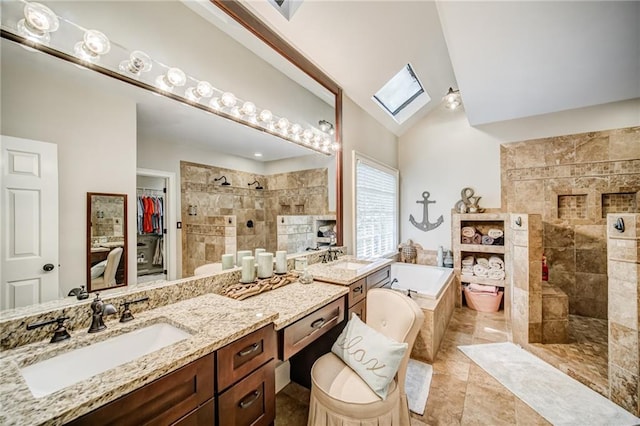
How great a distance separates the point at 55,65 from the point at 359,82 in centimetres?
249

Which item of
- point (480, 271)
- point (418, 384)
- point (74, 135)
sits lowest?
point (418, 384)

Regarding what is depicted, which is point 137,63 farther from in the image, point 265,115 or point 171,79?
point 265,115

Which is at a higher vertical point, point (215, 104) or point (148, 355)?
point (215, 104)

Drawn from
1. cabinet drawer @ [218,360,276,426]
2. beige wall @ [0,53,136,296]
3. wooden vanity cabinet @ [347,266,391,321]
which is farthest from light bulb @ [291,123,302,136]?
cabinet drawer @ [218,360,276,426]

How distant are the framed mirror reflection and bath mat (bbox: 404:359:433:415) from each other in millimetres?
1993

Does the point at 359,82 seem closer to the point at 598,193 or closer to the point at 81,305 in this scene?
the point at 81,305

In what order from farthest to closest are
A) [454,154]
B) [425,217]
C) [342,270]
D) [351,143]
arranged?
[425,217], [454,154], [351,143], [342,270]

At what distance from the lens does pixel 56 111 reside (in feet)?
3.24

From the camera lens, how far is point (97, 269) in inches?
44.7

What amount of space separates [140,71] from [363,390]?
1988mm

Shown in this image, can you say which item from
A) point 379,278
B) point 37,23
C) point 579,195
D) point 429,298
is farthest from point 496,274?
point 37,23

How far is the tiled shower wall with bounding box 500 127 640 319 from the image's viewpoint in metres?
2.99

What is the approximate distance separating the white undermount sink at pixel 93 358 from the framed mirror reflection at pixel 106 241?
11.4 inches

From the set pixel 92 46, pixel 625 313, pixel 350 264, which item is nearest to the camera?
pixel 92 46
